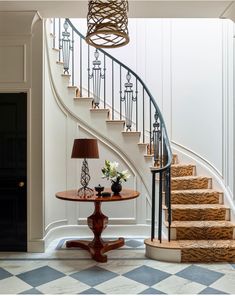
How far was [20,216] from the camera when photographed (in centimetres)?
383

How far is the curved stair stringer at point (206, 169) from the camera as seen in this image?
14.1 ft

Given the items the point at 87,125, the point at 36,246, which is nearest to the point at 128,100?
the point at 87,125

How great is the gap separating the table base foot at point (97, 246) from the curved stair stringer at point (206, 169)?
1610 millimetres

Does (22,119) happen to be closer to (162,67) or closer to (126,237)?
(126,237)

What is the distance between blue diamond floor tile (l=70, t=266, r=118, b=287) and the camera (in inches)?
118

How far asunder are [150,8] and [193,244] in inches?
113

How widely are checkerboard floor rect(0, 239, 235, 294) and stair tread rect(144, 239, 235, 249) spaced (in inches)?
7.8

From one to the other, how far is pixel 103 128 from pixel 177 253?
2.11 m

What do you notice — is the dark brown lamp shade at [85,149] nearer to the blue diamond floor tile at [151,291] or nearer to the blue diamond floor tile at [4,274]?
the blue diamond floor tile at [4,274]

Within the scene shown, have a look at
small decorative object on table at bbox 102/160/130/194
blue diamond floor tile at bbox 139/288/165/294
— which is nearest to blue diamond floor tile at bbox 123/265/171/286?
blue diamond floor tile at bbox 139/288/165/294

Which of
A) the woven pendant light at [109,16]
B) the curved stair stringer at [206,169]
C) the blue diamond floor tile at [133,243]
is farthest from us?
the curved stair stringer at [206,169]

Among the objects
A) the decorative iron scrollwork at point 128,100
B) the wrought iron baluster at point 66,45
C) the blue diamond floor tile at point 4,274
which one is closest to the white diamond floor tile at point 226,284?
the blue diamond floor tile at point 4,274

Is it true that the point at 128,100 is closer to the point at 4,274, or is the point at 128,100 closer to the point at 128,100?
the point at 128,100

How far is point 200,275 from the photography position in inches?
123
